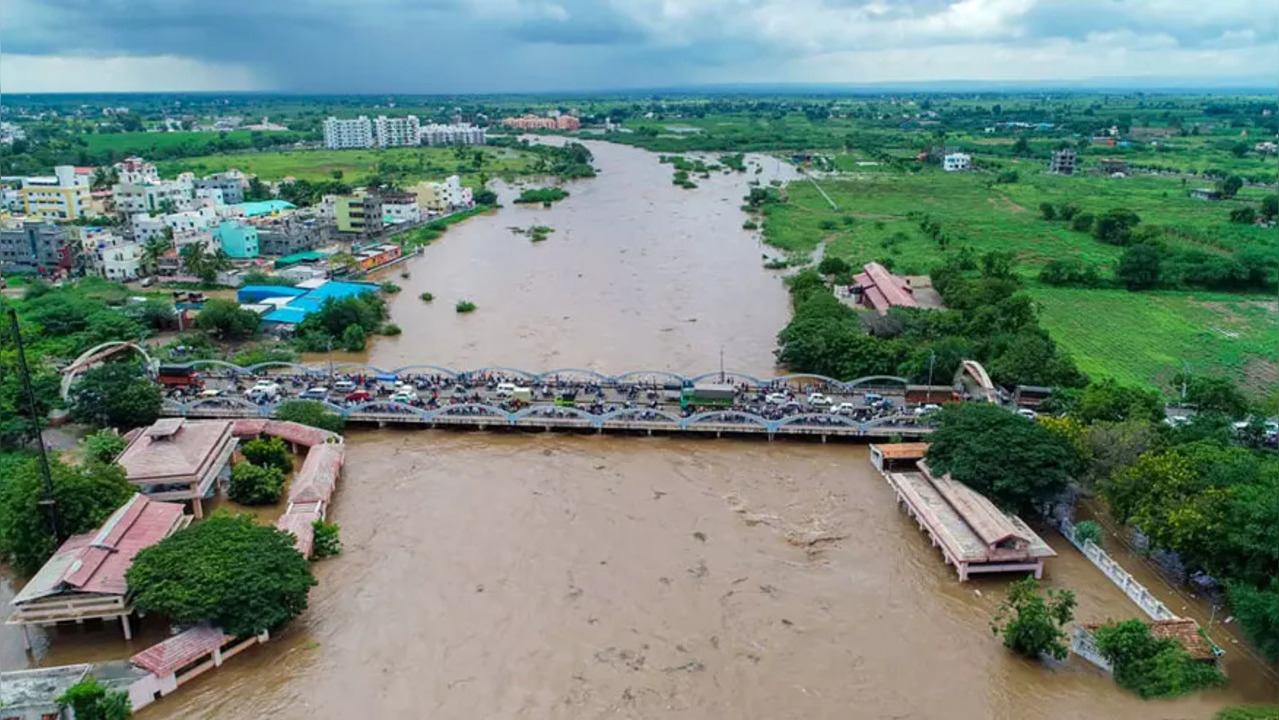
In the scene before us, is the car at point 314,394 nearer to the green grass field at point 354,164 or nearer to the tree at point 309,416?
the tree at point 309,416

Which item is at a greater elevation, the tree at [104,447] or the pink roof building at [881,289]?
the pink roof building at [881,289]

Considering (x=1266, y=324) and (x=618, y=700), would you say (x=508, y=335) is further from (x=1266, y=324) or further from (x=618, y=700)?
(x=1266, y=324)

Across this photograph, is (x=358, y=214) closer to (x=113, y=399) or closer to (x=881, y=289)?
(x=113, y=399)

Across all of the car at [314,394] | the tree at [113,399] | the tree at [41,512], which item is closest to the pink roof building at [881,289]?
the car at [314,394]

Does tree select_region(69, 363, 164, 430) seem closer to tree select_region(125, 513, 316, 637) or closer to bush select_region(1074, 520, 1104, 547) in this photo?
tree select_region(125, 513, 316, 637)

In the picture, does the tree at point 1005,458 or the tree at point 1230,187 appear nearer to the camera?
the tree at point 1005,458

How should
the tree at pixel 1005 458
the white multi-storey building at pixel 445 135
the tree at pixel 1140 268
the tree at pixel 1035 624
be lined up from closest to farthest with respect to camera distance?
the tree at pixel 1035 624
the tree at pixel 1005 458
the tree at pixel 1140 268
the white multi-storey building at pixel 445 135

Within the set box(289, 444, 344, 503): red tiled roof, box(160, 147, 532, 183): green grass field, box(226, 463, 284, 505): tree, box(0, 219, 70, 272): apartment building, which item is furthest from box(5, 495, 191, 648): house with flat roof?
box(160, 147, 532, 183): green grass field
